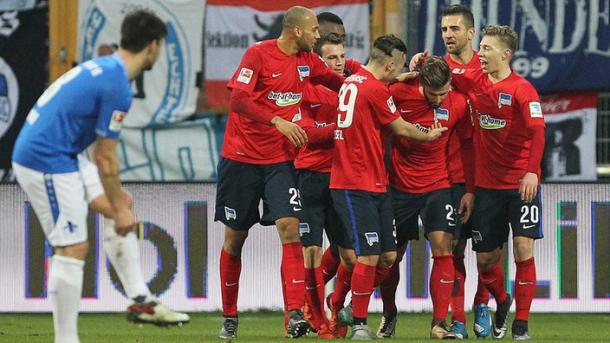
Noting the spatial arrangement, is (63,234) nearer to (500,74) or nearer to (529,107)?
(529,107)

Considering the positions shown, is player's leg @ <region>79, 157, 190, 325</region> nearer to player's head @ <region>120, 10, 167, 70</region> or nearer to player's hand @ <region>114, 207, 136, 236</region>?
player's hand @ <region>114, 207, 136, 236</region>

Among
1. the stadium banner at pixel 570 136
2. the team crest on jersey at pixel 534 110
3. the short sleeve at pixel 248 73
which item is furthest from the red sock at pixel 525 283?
the stadium banner at pixel 570 136

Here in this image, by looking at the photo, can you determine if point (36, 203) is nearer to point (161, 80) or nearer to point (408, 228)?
point (408, 228)

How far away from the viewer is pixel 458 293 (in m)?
10.6

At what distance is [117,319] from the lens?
12883 millimetres

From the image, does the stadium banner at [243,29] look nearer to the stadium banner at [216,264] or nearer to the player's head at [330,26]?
the stadium banner at [216,264]

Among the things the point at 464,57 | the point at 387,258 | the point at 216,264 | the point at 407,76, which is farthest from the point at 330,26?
the point at 216,264

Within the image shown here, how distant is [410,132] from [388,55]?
502mm

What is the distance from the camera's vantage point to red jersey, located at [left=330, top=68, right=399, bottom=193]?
31.8 feet

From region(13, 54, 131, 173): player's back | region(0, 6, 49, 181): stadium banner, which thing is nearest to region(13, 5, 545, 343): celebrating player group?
region(13, 54, 131, 173): player's back

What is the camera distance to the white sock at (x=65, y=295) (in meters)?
7.61

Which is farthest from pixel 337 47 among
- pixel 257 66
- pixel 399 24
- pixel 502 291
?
pixel 399 24

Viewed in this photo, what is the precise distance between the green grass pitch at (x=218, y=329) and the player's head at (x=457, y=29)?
2006mm

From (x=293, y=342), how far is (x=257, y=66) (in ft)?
6.14
